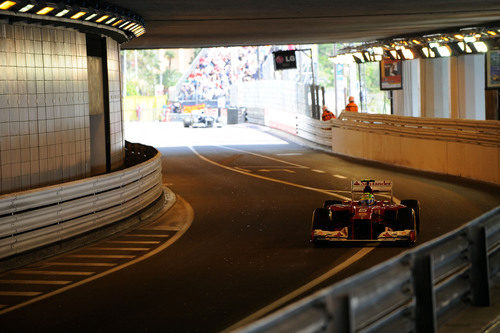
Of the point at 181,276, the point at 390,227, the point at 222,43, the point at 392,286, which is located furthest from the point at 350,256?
the point at 222,43

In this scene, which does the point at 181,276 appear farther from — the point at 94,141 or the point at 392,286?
the point at 94,141

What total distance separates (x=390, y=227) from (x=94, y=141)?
9919 millimetres

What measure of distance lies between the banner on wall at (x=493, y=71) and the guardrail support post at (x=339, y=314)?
2418 centimetres

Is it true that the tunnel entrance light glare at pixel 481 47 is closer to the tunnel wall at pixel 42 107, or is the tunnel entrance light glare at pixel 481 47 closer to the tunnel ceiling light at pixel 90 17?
the tunnel wall at pixel 42 107

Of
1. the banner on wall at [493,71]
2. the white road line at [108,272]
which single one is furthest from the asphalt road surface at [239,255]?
the banner on wall at [493,71]

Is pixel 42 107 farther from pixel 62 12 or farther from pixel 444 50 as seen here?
pixel 444 50

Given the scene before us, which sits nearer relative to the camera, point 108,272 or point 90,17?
point 108,272

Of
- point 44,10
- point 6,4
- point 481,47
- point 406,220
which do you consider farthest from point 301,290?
point 481,47

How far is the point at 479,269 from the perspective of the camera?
828cm

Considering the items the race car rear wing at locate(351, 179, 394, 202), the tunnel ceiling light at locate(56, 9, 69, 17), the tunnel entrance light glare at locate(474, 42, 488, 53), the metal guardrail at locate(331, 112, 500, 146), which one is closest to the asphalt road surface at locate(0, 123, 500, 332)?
the race car rear wing at locate(351, 179, 394, 202)

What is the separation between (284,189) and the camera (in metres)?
23.4

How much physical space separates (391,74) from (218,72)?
50.3 metres

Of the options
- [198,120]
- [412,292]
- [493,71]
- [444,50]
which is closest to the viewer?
[412,292]

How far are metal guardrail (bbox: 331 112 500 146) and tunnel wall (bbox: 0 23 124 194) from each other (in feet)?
34.5
